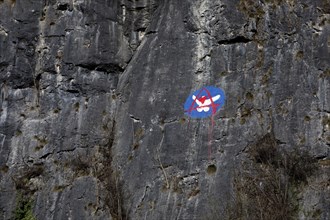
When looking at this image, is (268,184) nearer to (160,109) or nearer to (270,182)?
(270,182)

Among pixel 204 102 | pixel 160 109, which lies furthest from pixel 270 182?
pixel 160 109

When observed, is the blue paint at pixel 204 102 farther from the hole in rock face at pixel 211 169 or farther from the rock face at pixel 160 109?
the hole in rock face at pixel 211 169

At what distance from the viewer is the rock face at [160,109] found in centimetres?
1070

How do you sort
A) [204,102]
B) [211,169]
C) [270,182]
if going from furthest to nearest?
1. [204,102]
2. [211,169]
3. [270,182]

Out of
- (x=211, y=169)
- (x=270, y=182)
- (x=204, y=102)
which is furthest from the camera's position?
(x=204, y=102)

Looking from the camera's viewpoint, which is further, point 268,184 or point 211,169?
point 211,169

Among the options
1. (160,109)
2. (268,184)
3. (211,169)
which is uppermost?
(160,109)

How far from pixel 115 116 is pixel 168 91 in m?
1.51

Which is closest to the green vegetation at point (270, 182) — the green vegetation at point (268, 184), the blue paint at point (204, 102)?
the green vegetation at point (268, 184)

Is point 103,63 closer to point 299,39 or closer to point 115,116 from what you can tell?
point 115,116

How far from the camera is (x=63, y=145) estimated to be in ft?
41.2

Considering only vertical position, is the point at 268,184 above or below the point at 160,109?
below

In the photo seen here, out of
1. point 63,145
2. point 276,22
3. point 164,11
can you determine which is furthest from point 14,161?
point 276,22

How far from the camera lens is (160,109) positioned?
12.2 meters
